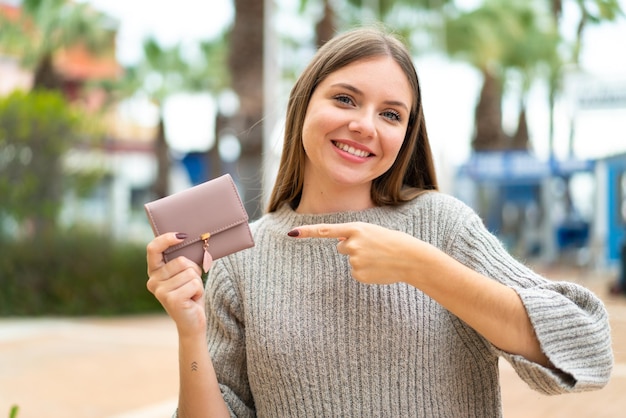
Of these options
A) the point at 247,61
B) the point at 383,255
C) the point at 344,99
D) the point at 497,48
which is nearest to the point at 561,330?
the point at 383,255

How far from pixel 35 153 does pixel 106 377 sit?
5427 mm

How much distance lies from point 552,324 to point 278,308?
621 millimetres

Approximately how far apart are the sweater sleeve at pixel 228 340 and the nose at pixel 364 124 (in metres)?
0.47

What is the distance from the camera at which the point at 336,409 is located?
173 cm

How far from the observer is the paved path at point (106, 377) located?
5.25 meters

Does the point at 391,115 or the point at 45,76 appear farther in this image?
the point at 45,76

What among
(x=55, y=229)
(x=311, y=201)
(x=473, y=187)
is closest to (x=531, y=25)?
(x=473, y=187)

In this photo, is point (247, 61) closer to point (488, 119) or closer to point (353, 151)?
point (353, 151)

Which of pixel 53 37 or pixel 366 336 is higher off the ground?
pixel 53 37

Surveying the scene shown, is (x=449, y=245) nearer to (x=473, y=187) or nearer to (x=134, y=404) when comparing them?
(x=134, y=404)

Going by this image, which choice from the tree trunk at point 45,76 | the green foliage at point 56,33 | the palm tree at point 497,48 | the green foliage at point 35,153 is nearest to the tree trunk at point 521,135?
the palm tree at point 497,48

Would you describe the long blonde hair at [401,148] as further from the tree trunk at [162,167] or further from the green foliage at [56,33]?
Answer: the tree trunk at [162,167]

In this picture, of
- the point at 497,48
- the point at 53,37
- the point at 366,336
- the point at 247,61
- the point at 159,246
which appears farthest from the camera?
the point at 497,48

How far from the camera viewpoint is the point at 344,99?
5.97 feet
